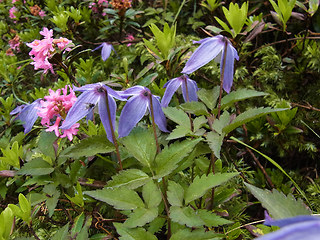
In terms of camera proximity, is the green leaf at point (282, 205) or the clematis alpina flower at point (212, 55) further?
the clematis alpina flower at point (212, 55)

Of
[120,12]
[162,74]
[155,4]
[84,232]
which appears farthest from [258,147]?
[155,4]

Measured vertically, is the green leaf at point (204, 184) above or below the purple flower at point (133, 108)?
below

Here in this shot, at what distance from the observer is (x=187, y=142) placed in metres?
0.80

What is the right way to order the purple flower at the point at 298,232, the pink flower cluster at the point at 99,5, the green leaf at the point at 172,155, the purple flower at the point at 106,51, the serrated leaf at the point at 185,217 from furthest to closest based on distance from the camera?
the pink flower cluster at the point at 99,5
the purple flower at the point at 106,51
the green leaf at the point at 172,155
the serrated leaf at the point at 185,217
the purple flower at the point at 298,232

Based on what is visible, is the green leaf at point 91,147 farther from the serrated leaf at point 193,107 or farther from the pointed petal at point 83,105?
the serrated leaf at point 193,107

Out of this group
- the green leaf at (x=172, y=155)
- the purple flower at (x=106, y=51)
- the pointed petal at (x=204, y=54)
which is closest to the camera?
the green leaf at (x=172, y=155)

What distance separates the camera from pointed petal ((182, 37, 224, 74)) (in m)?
0.86

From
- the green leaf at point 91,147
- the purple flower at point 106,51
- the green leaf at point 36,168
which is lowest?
the green leaf at point 36,168

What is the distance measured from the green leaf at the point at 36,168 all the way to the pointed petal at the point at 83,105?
0.21 m

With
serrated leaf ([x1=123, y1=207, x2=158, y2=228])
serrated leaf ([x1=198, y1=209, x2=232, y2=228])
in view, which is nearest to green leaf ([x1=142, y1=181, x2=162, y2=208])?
serrated leaf ([x1=123, y1=207, x2=158, y2=228])

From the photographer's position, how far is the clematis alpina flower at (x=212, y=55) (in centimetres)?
86

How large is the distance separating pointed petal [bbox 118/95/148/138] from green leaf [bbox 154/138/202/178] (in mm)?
151

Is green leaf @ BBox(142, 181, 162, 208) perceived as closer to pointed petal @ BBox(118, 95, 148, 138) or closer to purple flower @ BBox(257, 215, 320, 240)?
pointed petal @ BBox(118, 95, 148, 138)

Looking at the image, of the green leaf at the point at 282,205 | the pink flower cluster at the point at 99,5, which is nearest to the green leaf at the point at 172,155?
the green leaf at the point at 282,205
